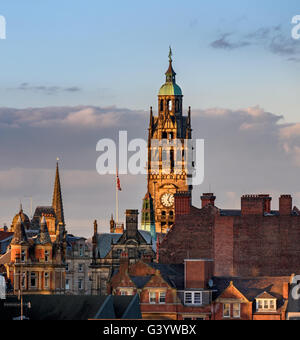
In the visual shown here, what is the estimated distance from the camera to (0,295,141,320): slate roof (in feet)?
426

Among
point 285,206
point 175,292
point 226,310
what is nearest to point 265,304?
point 226,310

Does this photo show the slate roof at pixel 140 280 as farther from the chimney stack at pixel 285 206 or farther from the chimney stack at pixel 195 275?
the chimney stack at pixel 285 206

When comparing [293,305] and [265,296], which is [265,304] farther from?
[293,305]

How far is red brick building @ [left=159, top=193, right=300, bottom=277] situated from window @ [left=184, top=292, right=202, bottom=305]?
17.8 metres

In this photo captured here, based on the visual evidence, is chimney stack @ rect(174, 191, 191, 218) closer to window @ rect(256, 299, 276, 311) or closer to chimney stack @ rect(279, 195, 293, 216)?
chimney stack @ rect(279, 195, 293, 216)

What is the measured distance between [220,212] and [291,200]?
31.9 feet

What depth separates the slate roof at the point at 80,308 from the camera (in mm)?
129950

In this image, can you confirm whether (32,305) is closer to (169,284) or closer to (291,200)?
(169,284)

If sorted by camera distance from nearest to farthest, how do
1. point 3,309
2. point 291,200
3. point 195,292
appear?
point 3,309
point 195,292
point 291,200

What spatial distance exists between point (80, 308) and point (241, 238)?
3225cm
